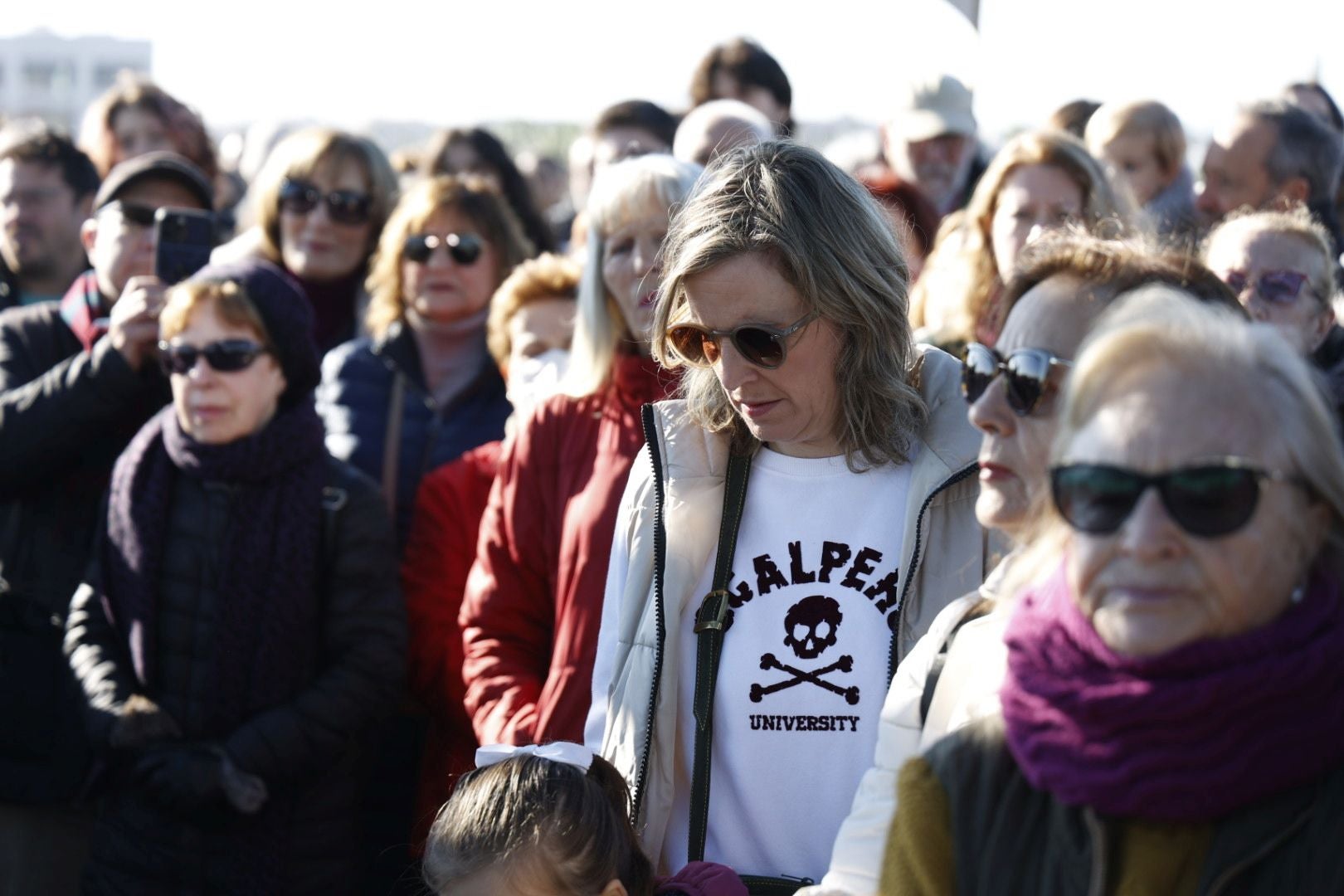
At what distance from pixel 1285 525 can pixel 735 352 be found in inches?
51.1

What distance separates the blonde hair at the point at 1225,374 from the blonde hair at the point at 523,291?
314 cm

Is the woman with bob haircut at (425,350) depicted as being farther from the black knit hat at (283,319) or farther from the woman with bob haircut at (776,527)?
the woman with bob haircut at (776,527)

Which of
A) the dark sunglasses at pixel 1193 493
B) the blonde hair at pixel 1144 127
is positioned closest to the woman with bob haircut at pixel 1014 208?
the blonde hair at pixel 1144 127

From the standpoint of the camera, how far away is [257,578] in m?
4.11

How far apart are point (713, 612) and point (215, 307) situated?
2.04 m

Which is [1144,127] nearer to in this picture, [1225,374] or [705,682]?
[705,682]

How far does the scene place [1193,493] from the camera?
175 cm

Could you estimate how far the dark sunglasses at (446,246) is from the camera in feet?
17.0

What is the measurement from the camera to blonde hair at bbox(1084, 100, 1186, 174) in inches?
241

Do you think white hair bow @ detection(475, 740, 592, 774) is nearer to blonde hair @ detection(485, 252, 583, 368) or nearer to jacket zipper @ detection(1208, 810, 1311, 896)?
Answer: jacket zipper @ detection(1208, 810, 1311, 896)

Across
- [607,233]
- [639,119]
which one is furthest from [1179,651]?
[639,119]

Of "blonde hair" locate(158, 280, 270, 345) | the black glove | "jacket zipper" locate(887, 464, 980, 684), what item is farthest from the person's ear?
"jacket zipper" locate(887, 464, 980, 684)

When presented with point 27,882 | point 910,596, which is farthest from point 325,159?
point 910,596

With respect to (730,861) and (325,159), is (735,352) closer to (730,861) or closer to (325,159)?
(730,861)
